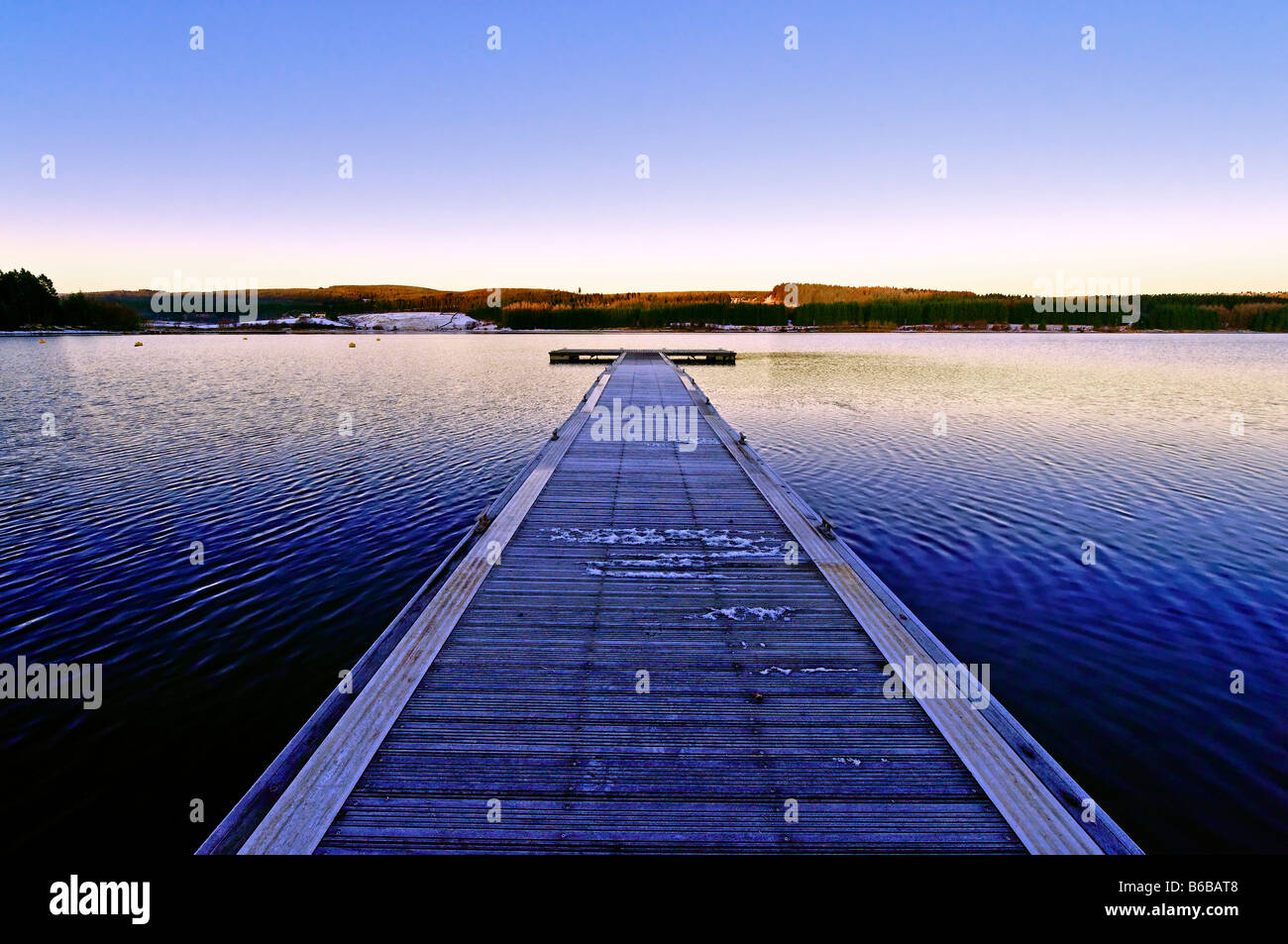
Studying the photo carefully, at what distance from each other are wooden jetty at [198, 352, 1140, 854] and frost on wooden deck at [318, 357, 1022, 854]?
16 mm

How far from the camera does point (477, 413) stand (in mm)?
28984

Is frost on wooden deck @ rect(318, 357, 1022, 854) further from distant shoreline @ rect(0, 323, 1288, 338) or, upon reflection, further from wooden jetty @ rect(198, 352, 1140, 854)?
distant shoreline @ rect(0, 323, 1288, 338)

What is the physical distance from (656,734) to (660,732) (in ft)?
0.12

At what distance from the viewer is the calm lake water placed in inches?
238

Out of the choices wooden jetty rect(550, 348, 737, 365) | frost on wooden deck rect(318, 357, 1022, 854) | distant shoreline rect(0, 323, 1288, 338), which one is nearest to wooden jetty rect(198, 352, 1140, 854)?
frost on wooden deck rect(318, 357, 1022, 854)

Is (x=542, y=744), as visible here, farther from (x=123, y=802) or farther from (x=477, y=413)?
(x=477, y=413)

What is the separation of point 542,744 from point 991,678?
638cm

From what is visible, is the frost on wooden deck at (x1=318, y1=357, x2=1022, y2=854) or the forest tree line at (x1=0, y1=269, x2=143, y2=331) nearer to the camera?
the frost on wooden deck at (x1=318, y1=357, x2=1022, y2=854)

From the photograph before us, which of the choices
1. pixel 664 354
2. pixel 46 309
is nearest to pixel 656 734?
pixel 664 354

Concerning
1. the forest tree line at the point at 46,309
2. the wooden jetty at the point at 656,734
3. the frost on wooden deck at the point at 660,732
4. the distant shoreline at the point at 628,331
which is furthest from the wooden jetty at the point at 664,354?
the forest tree line at the point at 46,309

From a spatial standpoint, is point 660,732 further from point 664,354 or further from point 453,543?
point 664,354

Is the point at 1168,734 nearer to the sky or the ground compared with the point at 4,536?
nearer to the ground

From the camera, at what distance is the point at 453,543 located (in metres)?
12.2
